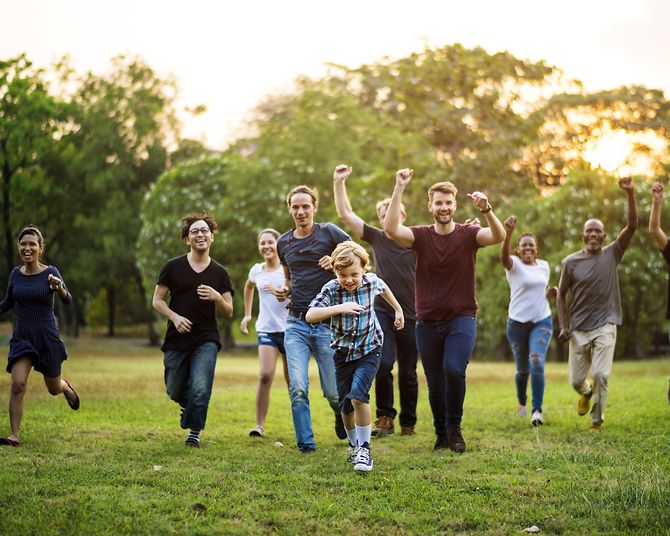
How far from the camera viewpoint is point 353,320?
27.3 feet

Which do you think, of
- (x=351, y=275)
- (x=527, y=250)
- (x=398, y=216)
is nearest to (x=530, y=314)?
(x=527, y=250)

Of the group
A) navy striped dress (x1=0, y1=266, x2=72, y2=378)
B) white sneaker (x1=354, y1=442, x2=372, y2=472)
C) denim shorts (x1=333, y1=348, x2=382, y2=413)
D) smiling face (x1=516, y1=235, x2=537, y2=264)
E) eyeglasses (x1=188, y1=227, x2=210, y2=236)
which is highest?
eyeglasses (x1=188, y1=227, x2=210, y2=236)

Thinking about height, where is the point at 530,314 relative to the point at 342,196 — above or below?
below

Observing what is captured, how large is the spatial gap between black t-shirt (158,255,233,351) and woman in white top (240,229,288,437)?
911mm

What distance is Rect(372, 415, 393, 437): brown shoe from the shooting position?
35.2ft

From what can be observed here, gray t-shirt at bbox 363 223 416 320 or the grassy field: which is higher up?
gray t-shirt at bbox 363 223 416 320

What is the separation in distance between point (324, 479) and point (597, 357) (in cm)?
444

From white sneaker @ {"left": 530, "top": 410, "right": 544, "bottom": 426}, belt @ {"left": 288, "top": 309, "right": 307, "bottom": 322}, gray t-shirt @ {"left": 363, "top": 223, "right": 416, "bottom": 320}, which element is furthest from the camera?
white sneaker @ {"left": 530, "top": 410, "right": 544, "bottom": 426}

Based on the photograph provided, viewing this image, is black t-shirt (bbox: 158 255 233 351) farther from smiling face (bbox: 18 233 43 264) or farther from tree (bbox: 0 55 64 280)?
tree (bbox: 0 55 64 280)

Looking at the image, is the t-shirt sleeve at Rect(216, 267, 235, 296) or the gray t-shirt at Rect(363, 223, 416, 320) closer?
the t-shirt sleeve at Rect(216, 267, 235, 296)

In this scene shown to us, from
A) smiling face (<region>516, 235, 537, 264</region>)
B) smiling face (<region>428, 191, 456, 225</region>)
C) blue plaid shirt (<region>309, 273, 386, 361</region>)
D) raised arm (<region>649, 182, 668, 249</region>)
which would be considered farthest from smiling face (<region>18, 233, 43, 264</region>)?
raised arm (<region>649, 182, 668, 249</region>)

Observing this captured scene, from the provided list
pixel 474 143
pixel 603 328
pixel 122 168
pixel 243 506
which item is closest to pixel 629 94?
pixel 474 143

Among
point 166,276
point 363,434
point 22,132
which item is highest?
point 22,132

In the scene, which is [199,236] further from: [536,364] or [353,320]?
[536,364]
